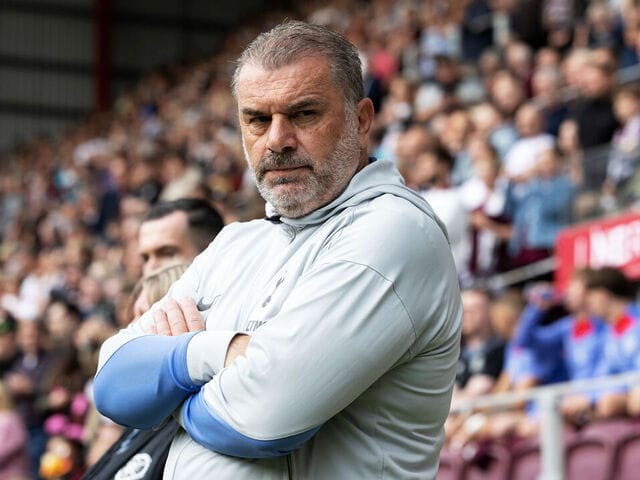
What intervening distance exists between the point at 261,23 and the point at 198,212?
1821 centimetres

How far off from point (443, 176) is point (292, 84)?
4830 mm

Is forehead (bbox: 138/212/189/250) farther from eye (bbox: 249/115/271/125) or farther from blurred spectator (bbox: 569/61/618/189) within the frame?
blurred spectator (bbox: 569/61/618/189)

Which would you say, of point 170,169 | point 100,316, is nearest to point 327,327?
point 100,316

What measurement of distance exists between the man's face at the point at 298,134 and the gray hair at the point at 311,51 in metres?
0.01

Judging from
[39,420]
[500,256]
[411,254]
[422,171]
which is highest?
[411,254]

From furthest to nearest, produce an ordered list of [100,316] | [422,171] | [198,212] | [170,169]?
[170,169], [100,316], [422,171], [198,212]

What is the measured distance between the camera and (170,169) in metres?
12.3

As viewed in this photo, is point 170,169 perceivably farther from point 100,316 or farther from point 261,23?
point 261,23

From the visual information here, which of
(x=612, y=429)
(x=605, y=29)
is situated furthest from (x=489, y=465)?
(x=605, y=29)

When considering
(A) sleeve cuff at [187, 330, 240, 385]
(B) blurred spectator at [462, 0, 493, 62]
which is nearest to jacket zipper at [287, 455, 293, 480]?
(A) sleeve cuff at [187, 330, 240, 385]

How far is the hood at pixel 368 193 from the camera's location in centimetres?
213

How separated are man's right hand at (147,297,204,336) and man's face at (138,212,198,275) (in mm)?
1111

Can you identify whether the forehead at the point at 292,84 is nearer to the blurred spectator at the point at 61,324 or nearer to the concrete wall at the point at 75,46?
the blurred spectator at the point at 61,324

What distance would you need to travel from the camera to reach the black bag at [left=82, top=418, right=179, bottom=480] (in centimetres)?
245
